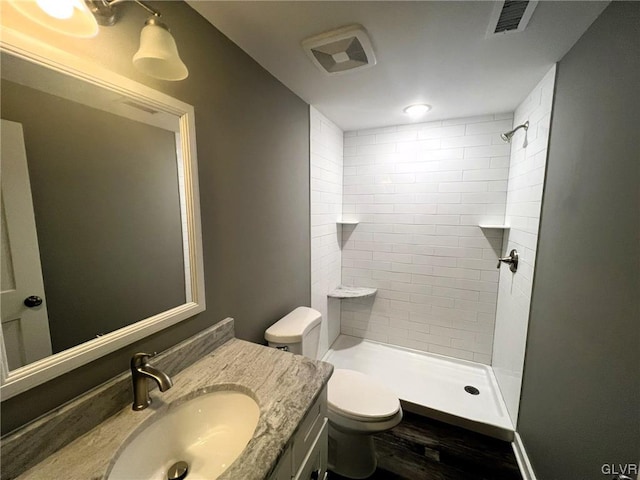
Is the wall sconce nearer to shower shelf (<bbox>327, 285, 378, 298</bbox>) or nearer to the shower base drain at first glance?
shower shelf (<bbox>327, 285, 378, 298</bbox>)

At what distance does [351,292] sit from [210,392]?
1.69m

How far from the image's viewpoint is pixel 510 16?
0.99 metres

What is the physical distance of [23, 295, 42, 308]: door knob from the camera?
634 millimetres

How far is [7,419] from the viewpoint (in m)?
0.58

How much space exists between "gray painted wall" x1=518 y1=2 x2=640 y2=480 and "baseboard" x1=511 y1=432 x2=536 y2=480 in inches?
3.1

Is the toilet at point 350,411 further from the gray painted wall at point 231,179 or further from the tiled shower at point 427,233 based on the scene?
the tiled shower at point 427,233

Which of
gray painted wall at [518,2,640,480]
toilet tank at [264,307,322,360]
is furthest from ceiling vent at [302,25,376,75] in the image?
toilet tank at [264,307,322,360]

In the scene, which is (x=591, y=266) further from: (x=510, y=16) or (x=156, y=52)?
(x=156, y=52)

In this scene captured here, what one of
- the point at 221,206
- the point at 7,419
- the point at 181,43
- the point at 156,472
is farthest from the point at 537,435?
the point at 181,43

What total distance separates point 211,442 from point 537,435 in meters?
1.62

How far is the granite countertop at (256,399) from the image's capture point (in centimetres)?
60

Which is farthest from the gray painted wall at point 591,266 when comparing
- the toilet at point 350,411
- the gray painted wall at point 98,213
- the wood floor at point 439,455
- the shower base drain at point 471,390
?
the gray painted wall at point 98,213

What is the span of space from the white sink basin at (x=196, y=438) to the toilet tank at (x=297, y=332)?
52cm

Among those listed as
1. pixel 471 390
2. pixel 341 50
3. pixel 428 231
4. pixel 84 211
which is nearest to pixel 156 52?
pixel 84 211
